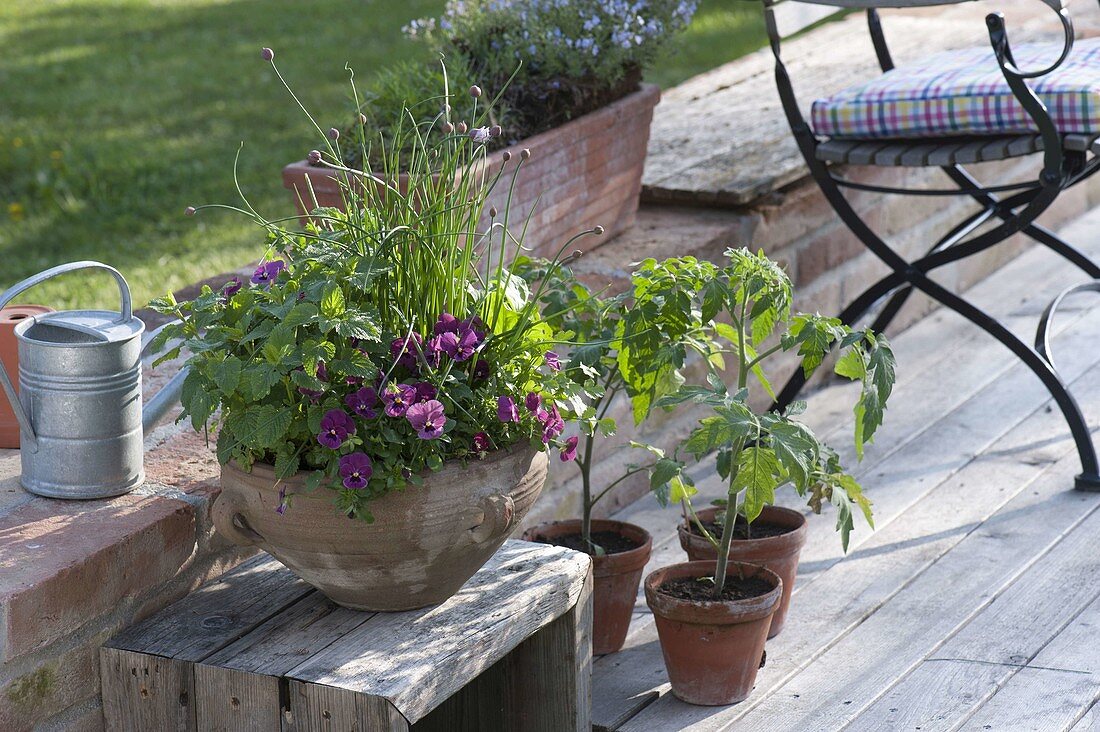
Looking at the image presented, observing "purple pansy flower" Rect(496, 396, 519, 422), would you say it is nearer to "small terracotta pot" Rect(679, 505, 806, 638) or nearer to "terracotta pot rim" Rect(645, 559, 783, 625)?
"terracotta pot rim" Rect(645, 559, 783, 625)

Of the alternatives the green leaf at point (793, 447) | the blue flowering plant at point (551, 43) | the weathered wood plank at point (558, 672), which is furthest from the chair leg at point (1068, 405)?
the weathered wood plank at point (558, 672)

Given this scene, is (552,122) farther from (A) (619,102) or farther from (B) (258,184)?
(B) (258,184)

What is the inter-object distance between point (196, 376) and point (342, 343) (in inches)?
6.8

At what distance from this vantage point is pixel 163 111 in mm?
5477

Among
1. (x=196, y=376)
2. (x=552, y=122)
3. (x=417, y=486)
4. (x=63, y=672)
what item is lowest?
(x=63, y=672)

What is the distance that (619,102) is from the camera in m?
2.74

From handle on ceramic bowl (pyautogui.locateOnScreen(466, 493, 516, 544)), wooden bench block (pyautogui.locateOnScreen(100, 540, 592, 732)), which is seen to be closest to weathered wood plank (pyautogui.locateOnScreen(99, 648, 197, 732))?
wooden bench block (pyautogui.locateOnScreen(100, 540, 592, 732))

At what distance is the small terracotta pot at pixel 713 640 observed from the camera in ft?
6.57

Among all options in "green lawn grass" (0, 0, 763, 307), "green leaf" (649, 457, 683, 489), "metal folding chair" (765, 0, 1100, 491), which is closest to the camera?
"green leaf" (649, 457, 683, 489)

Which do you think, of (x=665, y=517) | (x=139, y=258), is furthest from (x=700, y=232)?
(x=139, y=258)

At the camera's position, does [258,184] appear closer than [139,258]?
No

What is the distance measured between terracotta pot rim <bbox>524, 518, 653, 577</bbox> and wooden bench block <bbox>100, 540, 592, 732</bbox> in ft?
0.67

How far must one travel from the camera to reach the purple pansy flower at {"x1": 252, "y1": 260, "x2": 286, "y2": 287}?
168 centimetres

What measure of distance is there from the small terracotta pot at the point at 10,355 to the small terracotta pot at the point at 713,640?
37.1 inches
